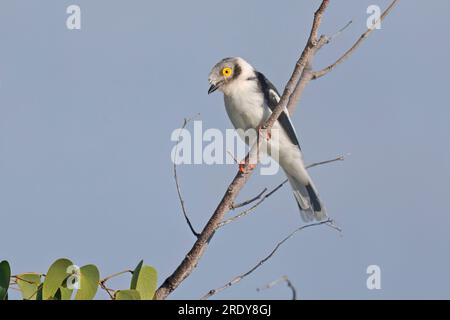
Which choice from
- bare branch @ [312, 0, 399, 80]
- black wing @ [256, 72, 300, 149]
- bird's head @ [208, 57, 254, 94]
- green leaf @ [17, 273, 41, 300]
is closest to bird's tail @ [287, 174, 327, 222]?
black wing @ [256, 72, 300, 149]

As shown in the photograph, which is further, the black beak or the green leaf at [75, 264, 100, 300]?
the black beak

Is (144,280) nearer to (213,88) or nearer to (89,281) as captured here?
(89,281)

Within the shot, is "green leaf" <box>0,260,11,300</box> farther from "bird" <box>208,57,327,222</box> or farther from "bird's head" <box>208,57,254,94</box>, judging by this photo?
"bird's head" <box>208,57,254,94</box>

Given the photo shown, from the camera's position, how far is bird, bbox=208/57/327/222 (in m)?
7.71

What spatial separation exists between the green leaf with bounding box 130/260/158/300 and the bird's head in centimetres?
384

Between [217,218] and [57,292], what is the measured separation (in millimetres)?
1065

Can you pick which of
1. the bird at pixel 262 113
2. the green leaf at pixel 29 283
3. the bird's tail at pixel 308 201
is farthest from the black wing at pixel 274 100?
the green leaf at pixel 29 283

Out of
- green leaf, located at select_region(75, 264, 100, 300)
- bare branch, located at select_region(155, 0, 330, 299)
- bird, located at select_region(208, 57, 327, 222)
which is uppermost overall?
bird, located at select_region(208, 57, 327, 222)

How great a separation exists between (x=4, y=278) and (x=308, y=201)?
14.5 feet

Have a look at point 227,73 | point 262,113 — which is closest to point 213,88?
point 227,73

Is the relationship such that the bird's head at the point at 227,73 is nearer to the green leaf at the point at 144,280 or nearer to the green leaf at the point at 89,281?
the green leaf at the point at 144,280

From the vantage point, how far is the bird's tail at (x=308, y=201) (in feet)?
26.1

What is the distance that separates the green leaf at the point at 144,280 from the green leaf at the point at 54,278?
347mm
